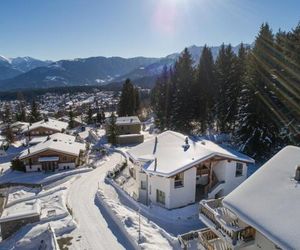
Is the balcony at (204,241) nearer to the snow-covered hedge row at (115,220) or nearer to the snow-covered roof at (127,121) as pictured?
the snow-covered hedge row at (115,220)

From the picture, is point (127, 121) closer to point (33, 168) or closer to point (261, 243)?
point (33, 168)

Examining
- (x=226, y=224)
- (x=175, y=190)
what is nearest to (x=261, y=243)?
(x=226, y=224)

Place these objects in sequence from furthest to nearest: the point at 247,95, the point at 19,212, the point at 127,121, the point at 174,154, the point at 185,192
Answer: the point at 127,121 → the point at 247,95 → the point at 174,154 → the point at 185,192 → the point at 19,212

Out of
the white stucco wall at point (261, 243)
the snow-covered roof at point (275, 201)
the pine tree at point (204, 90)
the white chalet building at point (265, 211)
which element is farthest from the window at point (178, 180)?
the pine tree at point (204, 90)

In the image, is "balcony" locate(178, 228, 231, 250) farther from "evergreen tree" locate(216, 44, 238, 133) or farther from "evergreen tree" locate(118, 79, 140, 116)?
"evergreen tree" locate(118, 79, 140, 116)

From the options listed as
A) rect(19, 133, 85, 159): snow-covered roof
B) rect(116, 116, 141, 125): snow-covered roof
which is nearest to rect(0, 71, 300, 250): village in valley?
rect(19, 133, 85, 159): snow-covered roof

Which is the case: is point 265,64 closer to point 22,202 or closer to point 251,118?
point 251,118
